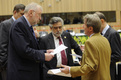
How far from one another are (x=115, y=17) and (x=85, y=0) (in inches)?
119

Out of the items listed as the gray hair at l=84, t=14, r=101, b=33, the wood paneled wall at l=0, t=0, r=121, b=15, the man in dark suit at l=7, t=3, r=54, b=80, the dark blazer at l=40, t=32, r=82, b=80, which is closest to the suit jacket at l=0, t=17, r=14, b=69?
the dark blazer at l=40, t=32, r=82, b=80

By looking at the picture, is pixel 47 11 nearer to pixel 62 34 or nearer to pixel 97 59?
pixel 62 34

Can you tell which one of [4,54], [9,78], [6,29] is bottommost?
[9,78]

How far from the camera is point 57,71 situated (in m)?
2.29

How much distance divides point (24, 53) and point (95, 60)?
826mm

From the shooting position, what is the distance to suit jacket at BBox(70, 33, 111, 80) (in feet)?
6.69

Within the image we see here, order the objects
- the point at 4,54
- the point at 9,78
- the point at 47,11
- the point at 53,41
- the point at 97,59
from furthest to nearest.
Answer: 1. the point at 47,11
2. the point at 53,41
3. the point at 4,54
4. the point at 9,78
5. the point at 97,59

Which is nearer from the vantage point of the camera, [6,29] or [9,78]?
[9,78]

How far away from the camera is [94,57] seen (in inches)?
80.7

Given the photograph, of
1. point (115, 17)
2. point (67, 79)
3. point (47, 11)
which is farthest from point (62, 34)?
point (115, 17)

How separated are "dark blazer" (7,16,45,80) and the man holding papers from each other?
42 cm

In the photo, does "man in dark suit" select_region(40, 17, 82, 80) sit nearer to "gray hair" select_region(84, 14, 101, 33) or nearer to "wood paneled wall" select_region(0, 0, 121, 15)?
"gray hair" select_region(84, 14, 101, 33)

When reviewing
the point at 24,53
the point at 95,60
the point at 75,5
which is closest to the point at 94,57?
the point at 95,60

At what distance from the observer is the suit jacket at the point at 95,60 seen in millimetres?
2039
